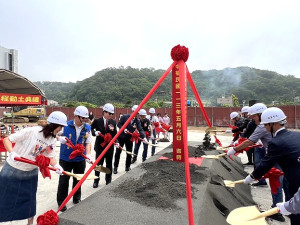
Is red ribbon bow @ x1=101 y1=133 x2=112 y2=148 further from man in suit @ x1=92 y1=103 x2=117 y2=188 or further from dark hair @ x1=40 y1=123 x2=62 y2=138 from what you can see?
dark hair @ x1=40 y1=123 x2=62 y2=138

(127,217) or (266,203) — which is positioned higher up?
(127,217)

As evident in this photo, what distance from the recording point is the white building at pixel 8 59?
3065 cm

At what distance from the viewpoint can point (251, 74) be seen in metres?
75.2

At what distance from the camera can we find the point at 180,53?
320cm

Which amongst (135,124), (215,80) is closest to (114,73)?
(215,80)

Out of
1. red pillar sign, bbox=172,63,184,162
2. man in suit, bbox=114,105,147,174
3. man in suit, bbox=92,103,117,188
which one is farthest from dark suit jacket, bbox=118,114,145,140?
red pillar sign, bbox=172,63,184,162

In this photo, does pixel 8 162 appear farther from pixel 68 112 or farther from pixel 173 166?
pixel 68 112

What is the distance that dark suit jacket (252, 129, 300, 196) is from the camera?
6.91ft

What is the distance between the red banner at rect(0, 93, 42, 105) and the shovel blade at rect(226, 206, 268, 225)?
8644mm

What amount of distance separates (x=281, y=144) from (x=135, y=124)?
424 cm

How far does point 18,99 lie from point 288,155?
9482mm

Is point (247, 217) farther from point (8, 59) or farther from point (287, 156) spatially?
point (8, 59)

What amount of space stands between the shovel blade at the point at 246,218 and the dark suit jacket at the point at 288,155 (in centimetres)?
52

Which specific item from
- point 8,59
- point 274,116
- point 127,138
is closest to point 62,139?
point 127,138
